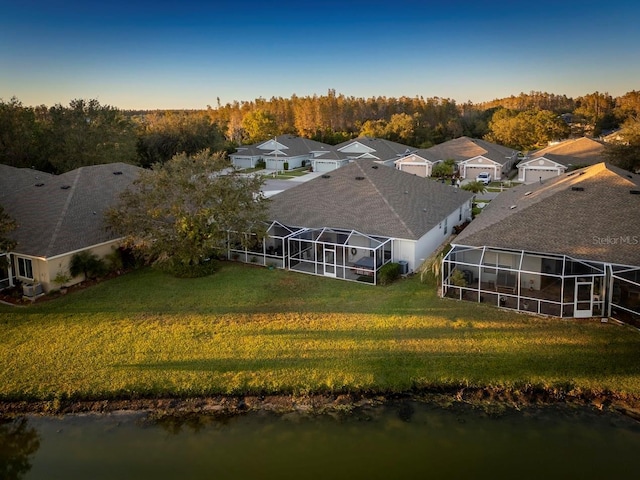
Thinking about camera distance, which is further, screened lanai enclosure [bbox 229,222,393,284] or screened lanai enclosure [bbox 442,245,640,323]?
screened lanai enclosure [bbox 229,222,393,284]

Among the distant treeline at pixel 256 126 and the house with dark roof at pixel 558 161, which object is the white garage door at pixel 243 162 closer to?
the distant treeline at pixel 256 126

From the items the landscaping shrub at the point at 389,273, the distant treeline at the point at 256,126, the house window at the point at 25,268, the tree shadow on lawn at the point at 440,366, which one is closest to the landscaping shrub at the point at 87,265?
the house window at the point at 25,268

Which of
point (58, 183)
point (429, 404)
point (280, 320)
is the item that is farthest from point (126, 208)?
point (429, 404)

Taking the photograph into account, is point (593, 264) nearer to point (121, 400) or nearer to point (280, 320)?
point (280, 320)

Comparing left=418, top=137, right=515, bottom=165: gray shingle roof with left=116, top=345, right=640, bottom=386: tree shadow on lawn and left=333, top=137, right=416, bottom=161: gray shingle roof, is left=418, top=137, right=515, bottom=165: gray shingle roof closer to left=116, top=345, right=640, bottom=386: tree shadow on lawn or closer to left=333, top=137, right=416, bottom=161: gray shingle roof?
left=333, top=137, right=416, bottom=161: gray shingle roof

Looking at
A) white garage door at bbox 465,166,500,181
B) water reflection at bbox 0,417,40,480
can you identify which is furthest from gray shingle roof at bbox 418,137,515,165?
water reflection at bbox 0,417,40,480
